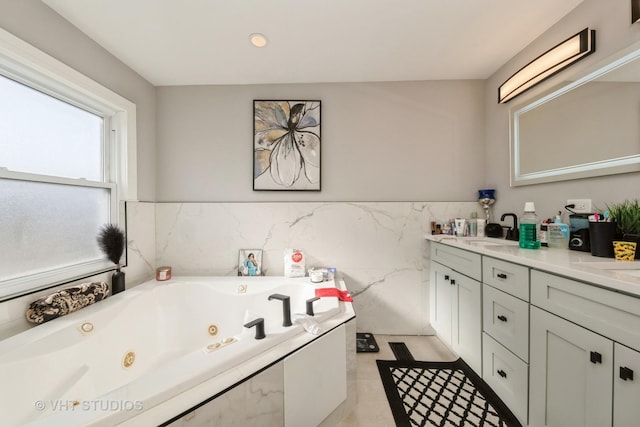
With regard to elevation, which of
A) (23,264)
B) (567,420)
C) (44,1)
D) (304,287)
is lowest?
(567,420)

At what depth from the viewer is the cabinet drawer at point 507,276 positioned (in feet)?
3.59

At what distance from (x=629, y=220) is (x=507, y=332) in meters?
0.74

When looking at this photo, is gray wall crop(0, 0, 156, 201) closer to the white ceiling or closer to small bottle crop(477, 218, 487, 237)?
the white ceiling

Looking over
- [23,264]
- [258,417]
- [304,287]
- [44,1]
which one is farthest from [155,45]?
[258,417]

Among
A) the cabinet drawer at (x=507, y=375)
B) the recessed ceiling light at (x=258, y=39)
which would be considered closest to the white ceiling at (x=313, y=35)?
the recessed ceiling light at (x=258, y=39)

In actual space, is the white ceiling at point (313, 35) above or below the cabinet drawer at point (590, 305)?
above

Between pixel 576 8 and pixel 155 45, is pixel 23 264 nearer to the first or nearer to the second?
pixel 155 45

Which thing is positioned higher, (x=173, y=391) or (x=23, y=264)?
(x=23, y=264)

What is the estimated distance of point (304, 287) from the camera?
1.75 meters

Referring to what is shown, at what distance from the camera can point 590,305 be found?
0.83 meters

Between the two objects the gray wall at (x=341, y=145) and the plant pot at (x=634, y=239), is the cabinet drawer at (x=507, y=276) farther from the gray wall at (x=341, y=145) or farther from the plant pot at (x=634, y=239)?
the gray wall at (x=341, y=145)

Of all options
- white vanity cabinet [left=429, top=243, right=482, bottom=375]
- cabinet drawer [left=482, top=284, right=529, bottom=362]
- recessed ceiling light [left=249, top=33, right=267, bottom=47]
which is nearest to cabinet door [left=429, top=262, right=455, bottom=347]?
white vanity cabinet [left=429, top=243, right=482, bottom=375]

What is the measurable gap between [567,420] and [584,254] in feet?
2.47

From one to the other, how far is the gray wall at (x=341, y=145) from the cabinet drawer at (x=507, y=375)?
1.18 meters
